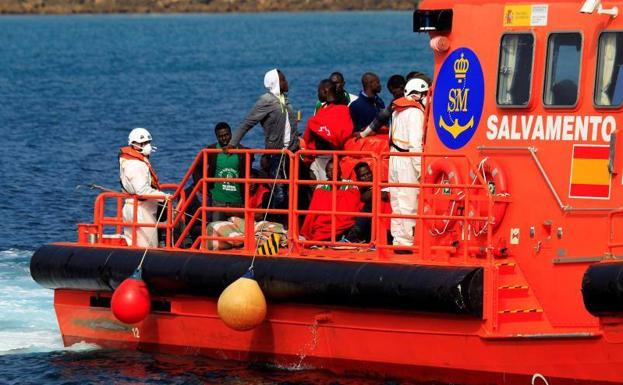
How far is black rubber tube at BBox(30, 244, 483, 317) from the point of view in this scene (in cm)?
1091

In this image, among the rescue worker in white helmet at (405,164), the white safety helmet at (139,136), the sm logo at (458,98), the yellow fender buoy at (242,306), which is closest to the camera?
the yellow fender buoy at (242,306)

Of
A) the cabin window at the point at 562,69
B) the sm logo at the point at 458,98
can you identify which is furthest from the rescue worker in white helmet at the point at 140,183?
the cabin window at the point at 562,69

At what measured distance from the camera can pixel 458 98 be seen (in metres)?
11.7

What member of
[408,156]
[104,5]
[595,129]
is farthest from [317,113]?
[104,5]

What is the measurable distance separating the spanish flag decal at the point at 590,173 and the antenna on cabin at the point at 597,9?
99 centimetres

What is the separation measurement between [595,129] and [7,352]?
584 cm

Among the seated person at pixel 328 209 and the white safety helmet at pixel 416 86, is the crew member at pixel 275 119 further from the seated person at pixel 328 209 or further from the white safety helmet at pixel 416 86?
the white safety helmet at pixel 416 86

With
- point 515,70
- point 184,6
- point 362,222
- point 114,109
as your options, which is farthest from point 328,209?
point 184,6

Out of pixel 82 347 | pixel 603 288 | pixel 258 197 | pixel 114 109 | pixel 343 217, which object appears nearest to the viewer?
pixel 603 288

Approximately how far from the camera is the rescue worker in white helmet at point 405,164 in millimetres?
12156

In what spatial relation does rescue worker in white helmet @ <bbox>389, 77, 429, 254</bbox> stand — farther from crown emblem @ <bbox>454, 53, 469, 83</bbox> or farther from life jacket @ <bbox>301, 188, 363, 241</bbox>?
crown emblem @ <bbox>454, 53, 469, 83</bbox>

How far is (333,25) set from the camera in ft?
332

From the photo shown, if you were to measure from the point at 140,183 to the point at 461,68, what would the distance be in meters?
3.21

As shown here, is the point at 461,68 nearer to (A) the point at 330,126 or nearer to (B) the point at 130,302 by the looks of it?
(A) the point at 330,126
